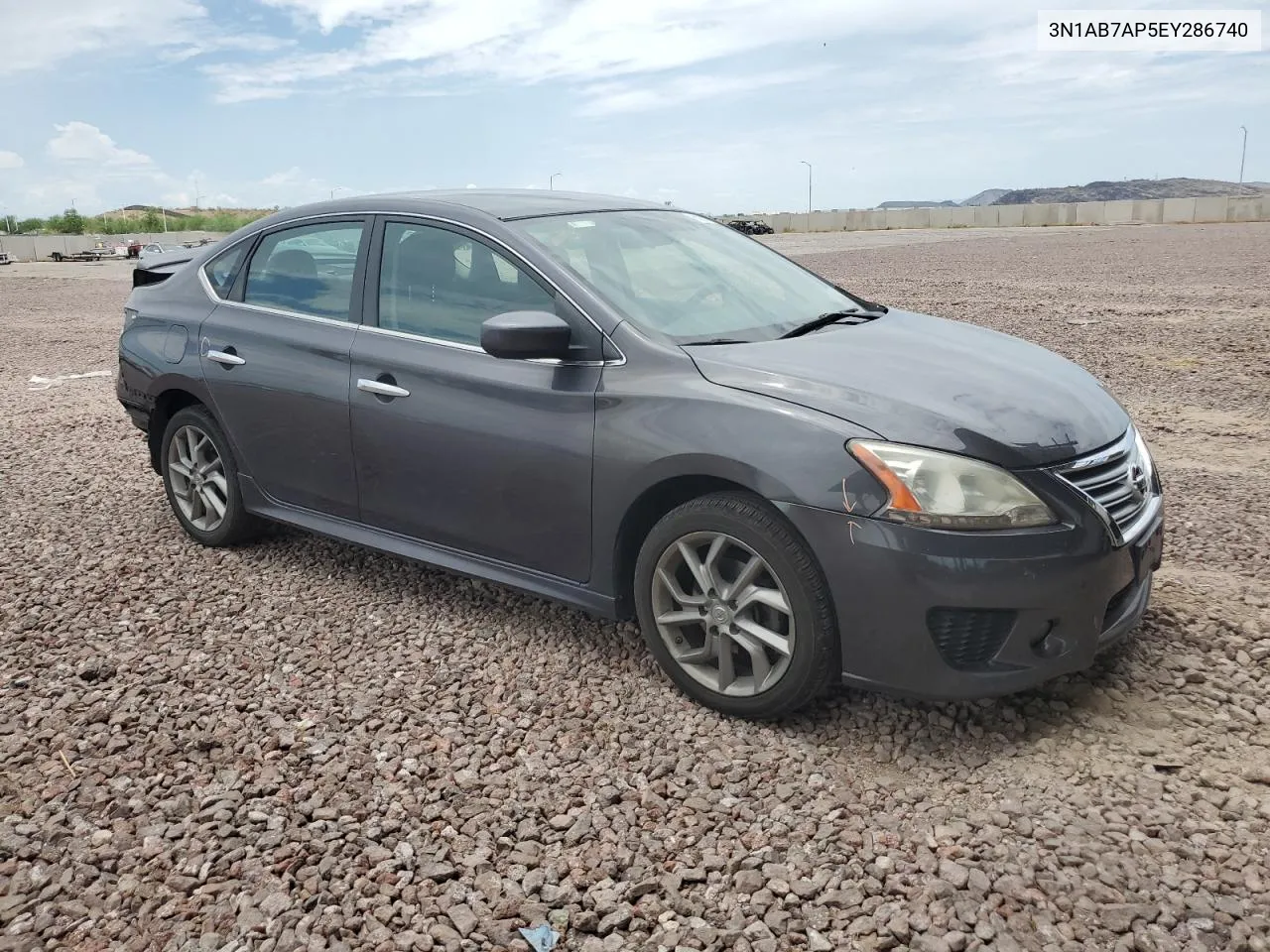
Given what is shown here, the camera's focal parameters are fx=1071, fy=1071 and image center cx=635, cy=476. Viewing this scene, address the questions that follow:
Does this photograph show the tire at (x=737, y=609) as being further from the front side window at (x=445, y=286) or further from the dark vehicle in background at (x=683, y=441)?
the front side window at (x=445, y=286)

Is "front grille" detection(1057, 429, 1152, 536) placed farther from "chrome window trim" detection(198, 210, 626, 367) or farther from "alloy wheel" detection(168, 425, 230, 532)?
"alloy wheel" detection(168, 425, 230, 532)

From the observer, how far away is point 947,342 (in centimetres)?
392

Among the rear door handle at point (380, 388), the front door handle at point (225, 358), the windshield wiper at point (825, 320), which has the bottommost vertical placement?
the rear door handle at point (380, 388)

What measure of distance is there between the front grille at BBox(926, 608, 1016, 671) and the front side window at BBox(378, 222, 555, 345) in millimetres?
1690

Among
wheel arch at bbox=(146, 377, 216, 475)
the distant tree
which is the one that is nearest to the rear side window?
wheel arch at bbox=(146, 377, 216, 475)

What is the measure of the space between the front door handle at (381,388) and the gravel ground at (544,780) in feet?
3.13

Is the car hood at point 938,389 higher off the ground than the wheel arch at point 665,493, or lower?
higher

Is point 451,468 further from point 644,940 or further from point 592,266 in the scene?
point 644,940

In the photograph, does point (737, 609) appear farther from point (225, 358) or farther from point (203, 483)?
point (203, 483)

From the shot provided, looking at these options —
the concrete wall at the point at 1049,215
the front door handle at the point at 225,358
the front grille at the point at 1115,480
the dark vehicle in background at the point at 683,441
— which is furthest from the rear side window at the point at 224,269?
the concrete wall at the point at 1049,215

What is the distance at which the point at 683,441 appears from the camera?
3377 mm

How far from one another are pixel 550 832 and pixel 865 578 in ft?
3.74

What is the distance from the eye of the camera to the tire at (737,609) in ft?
10.5

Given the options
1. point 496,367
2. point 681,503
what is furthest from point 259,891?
point 496,367
